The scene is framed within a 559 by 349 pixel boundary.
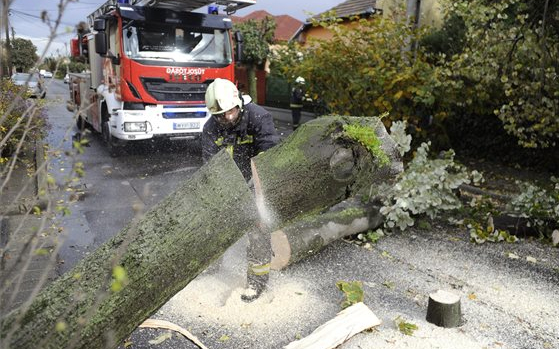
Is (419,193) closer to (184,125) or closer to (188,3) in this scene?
(184,125)

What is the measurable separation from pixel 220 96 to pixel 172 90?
213 inches

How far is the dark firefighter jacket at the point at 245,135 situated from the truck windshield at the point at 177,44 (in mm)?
5110

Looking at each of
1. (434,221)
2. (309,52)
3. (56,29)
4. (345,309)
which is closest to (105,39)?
(309,52)

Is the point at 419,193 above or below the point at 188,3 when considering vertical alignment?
below

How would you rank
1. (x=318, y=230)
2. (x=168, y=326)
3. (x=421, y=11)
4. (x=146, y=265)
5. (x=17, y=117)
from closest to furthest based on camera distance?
(x=146, y=265) < (x=168, y=326) < (x=318, y=230) < (x=17, y=117) < (x=421, y=11)

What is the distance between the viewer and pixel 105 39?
9062mm

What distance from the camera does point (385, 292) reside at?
3.96 meters

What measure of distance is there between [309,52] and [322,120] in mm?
6291

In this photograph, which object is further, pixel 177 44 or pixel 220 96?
pixel 177 44

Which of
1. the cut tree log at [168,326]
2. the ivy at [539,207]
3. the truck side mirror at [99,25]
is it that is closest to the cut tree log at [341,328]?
the cut tree log at [168,326]

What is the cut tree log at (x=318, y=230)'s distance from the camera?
4.26 meters

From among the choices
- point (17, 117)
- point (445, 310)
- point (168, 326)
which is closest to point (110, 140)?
point (17, 117)

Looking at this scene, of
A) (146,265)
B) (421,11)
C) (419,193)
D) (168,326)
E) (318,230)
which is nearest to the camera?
(146,265)

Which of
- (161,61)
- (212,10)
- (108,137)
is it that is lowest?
(108,137)
